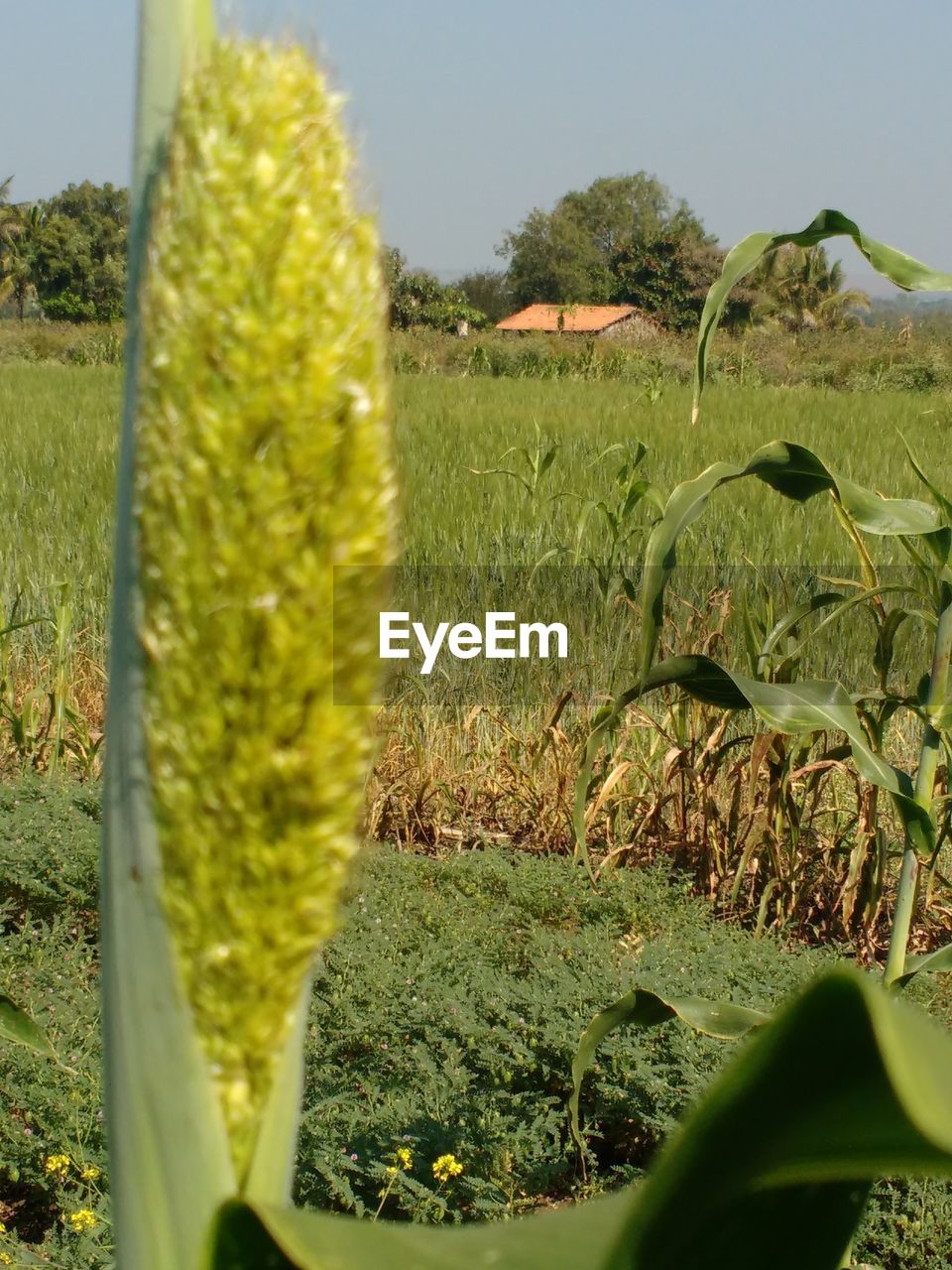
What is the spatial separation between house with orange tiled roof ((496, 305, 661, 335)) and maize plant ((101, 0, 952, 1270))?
35.7 meters

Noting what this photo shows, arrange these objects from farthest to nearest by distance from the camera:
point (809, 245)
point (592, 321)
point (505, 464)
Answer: point (592, 321)
point (505, 464)
point (809, 245)

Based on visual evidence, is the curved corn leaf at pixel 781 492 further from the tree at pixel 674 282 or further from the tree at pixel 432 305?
the tree at pixel 674 282

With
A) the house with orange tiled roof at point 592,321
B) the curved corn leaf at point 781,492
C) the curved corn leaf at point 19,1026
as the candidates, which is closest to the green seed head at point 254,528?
the curved corn leaf at point 19,1026

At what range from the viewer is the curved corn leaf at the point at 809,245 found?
1.42 m

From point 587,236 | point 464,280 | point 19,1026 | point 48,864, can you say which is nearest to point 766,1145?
point 19,1026

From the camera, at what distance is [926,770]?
1.68 meters

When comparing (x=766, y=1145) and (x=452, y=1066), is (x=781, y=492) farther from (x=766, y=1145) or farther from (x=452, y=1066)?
(x=766, y=1145)

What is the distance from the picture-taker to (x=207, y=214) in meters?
0.32

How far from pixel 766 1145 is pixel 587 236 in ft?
210

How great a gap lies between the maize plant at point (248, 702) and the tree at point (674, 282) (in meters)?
42.6

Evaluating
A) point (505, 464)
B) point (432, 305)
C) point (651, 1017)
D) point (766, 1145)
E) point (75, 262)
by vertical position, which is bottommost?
point (651, 1017)

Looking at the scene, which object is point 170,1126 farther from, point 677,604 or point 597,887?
point 677,604

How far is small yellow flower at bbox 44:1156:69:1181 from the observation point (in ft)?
5.53

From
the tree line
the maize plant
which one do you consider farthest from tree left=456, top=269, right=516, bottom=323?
the maize plant
